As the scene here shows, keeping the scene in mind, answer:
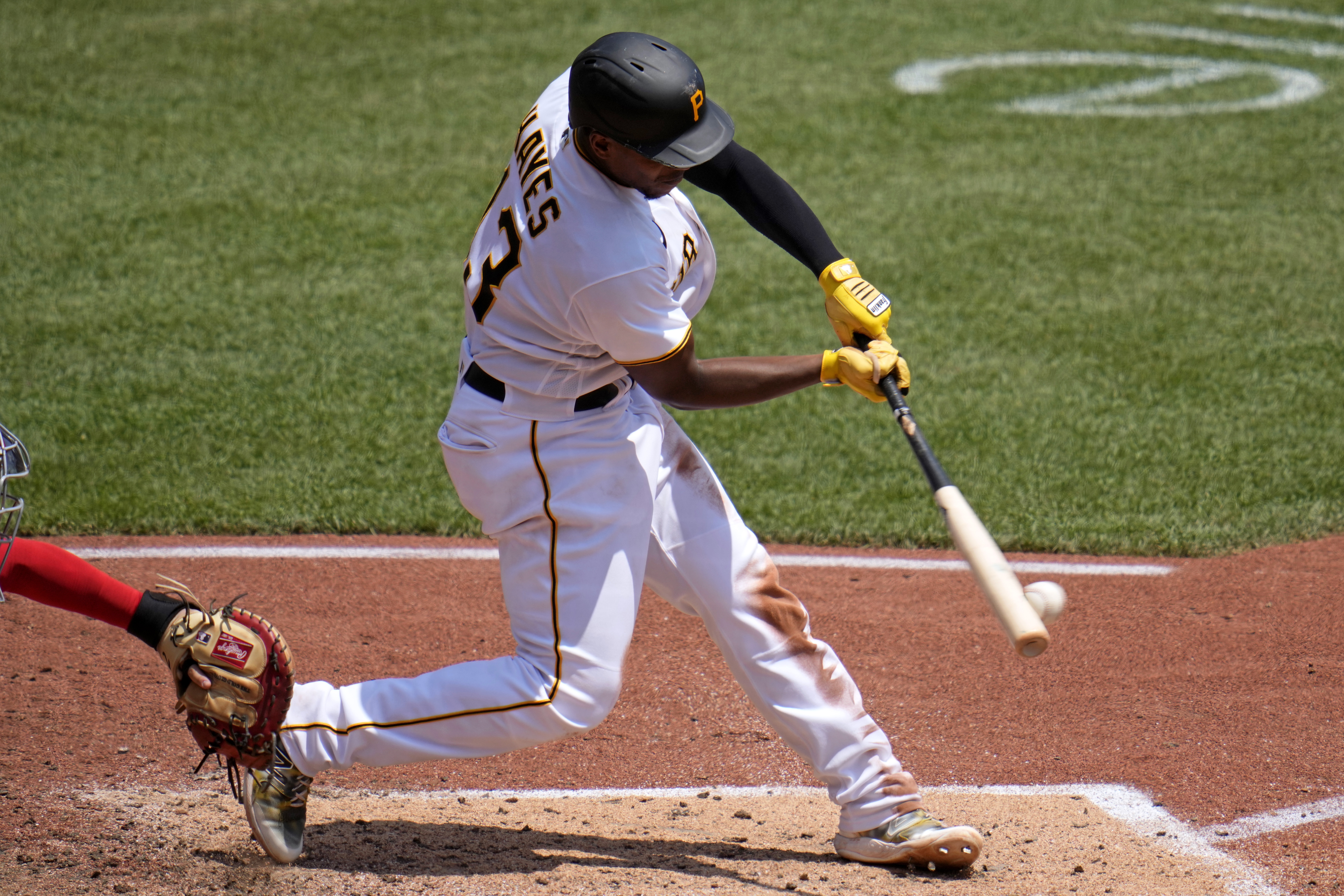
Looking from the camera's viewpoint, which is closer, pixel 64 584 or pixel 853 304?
pixel 64 584

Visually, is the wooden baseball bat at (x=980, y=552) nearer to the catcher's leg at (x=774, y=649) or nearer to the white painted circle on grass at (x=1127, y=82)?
the catcher's leg at (x=774, y=649)

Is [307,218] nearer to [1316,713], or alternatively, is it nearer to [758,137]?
[758,137]

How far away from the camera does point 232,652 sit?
2.97 meters

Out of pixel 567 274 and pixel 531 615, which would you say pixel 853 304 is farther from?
pixel 531 615

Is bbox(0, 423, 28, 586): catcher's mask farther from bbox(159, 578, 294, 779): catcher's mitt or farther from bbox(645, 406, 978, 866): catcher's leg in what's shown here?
bbox(645, 406, 978, 866): catcher's leg

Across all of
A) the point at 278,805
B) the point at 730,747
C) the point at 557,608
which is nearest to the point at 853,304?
the point at 557,608

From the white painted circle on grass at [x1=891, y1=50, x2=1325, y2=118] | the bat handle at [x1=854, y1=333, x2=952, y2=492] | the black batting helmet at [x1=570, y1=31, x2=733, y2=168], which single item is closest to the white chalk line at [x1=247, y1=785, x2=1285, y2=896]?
the bat handle at [x1=854, y1=333, x2=952, y2=492]

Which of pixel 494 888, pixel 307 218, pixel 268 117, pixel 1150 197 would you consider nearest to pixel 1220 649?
pixel 494 888

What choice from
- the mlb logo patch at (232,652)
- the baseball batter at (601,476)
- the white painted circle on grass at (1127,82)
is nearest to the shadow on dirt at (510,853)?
the baseball batter at (601,476)

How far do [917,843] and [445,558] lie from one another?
8.65 ft

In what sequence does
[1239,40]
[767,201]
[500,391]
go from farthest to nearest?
1. [1239,40]
2. [767,201]
3. [500,391]

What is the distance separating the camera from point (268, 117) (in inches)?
418

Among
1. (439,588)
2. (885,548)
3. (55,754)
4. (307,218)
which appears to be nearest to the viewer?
(55,754)

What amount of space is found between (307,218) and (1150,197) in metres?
5.62
